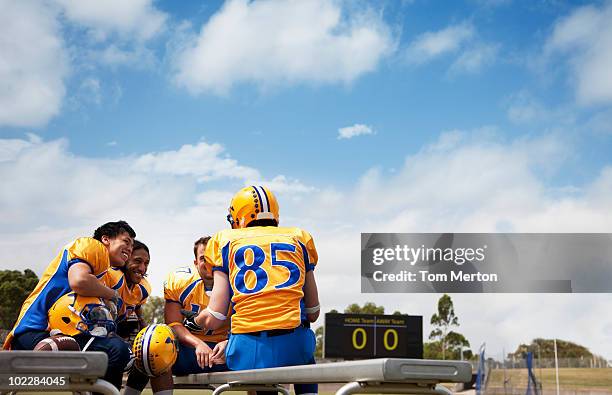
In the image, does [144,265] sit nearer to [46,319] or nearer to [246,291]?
[46,319]

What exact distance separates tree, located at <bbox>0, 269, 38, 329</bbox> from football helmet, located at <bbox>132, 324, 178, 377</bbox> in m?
58.6

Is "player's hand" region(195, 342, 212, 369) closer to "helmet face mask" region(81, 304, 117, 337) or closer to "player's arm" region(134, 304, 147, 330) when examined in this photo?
"helmet face mask" region(81, 304, 117, 337)

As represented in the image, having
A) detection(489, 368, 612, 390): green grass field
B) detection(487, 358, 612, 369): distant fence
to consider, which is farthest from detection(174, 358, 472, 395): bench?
detection(489, 368, 612, 390): green grass field

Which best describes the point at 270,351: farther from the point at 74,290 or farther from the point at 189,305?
the point at 189,305

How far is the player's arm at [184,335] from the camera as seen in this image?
192 inches

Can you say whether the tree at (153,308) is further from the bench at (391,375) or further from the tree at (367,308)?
the bench at (391,375)

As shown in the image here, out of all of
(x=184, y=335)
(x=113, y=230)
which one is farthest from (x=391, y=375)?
(x=184, y=335)

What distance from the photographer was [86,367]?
8.97ft

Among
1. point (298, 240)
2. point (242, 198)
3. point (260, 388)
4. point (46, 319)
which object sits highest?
point (242, 198)

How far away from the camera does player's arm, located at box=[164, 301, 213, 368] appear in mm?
4875

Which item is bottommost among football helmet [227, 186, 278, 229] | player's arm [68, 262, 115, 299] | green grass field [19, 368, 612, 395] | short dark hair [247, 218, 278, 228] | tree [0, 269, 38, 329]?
green grass field [19, 368, 612, 395]

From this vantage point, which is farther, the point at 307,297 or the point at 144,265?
the point at 144,265

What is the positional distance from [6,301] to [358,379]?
63.3 metres

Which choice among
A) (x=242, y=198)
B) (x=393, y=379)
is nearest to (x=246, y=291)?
(x=242, y=198)
